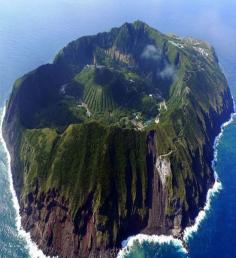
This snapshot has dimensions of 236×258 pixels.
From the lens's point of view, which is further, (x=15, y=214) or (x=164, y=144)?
(x=164, y=144)

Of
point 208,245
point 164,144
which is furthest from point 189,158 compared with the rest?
point 208,245

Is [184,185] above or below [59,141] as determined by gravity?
below

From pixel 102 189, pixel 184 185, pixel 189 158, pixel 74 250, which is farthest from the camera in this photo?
pixel 189 158

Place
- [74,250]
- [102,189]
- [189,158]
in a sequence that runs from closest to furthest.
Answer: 1. [74,250]
2. [102,189]
3. [189,158]

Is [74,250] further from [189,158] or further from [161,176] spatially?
[189,158]

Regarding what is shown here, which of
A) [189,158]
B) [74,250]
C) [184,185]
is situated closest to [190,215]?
[184,185]

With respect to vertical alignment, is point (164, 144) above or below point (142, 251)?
above

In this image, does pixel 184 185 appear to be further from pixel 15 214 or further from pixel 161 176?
pixel 15 214

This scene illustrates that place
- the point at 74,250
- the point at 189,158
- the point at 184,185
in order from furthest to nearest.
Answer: the point at 189,158 < the point at 184,185 < the point at 74,250

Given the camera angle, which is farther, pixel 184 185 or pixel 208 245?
pixel 184 185
